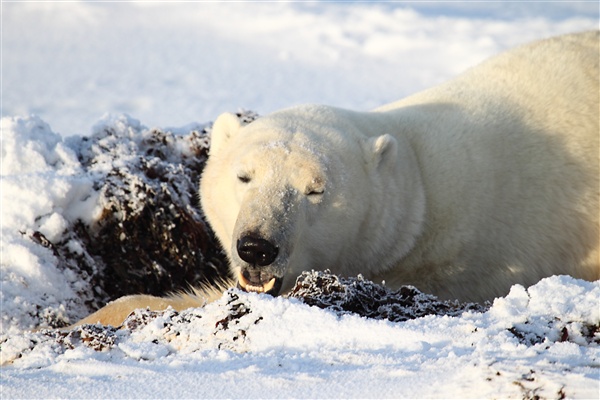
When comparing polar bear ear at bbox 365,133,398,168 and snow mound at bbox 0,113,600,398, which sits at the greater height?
polar bear ear at bbox 365,133,398,168

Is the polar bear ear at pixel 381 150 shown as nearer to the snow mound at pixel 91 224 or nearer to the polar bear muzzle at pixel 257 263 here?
the polar bear muzzle at pixel 257 263

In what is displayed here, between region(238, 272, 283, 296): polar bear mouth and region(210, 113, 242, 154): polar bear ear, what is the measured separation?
1.04m

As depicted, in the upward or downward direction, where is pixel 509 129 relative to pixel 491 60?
downward

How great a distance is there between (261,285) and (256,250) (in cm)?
25

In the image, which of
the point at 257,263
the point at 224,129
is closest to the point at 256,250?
the point at 257,263

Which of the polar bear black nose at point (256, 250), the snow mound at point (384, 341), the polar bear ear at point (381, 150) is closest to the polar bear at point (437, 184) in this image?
the polar bear ear at point (381, 150)

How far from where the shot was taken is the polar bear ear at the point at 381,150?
3.84 metres

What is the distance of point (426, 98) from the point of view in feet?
15.2

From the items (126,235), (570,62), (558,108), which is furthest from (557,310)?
(126,235)

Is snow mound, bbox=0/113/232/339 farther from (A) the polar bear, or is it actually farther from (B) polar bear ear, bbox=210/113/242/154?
(B) polar bear ear, bbox=210/113/242/154

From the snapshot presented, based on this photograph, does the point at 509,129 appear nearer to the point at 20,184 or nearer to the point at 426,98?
the point at 426,98

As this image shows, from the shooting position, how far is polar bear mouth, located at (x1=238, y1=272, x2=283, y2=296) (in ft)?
11.2

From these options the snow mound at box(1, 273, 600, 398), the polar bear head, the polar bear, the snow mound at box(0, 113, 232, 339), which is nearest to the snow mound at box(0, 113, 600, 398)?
the snow mound at box(1, 273, 600, 398)

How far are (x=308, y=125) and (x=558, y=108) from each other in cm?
144
